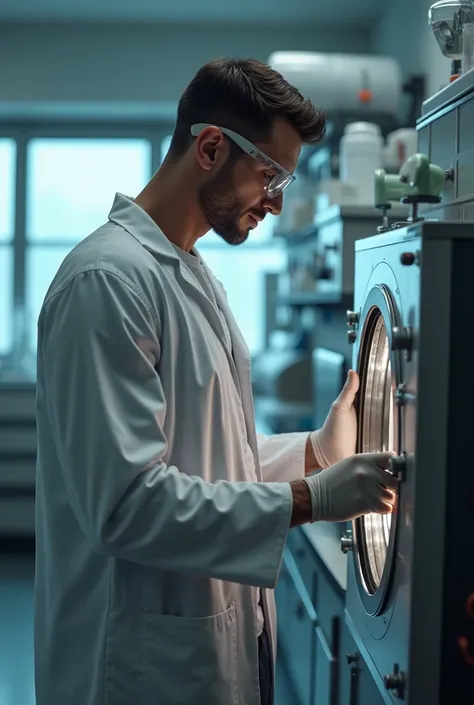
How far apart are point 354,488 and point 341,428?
1.19ft

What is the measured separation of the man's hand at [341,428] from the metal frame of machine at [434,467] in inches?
15.6

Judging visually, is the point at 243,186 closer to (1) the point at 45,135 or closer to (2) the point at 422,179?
(2) the point at 422,179

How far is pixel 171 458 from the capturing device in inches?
53.1

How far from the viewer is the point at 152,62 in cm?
491

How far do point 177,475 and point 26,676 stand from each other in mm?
2274

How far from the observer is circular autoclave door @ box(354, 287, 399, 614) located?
1396mm

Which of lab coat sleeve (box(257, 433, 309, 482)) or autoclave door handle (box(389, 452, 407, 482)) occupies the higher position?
autoclave door handle (box(389, 452, 407, 482))

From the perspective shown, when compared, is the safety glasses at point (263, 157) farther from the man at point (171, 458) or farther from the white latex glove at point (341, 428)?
the white latex glove at point (341, 428)

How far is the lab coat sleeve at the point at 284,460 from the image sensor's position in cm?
172

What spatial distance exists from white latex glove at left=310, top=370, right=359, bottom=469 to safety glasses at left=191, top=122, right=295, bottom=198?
1.20ft

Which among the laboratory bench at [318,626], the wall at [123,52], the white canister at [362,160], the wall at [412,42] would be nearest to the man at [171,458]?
the laboratory bench at [318,626]

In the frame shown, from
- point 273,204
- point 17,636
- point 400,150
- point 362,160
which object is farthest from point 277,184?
point 17,636

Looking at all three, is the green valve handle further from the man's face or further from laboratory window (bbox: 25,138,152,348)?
laboratory window (bbox: 25,138,152,348)

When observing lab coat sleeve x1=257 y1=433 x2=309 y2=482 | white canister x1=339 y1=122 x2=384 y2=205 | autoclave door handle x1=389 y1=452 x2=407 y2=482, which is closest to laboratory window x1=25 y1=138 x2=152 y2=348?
white canister x1=339 y1=122 x2=384 y2=205
